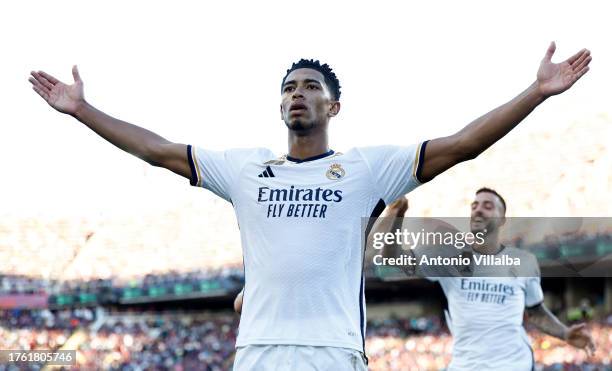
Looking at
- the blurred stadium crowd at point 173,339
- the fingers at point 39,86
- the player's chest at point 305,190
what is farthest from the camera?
the blurred stadium crowd at point 173,339

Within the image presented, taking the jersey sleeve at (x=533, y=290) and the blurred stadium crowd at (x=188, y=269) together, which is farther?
the blurred stadium crowd at (x=188, y=269)

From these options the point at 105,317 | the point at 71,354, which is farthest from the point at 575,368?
the point at 105,317

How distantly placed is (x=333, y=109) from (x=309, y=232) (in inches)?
34.3

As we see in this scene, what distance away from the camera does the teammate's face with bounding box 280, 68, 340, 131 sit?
4785 mm

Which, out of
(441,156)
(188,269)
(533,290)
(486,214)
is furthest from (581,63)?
(188,269)

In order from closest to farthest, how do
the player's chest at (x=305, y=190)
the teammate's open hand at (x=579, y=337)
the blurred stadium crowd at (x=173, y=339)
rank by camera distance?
the player's chest at (x=305, y=190) → the teammate's open hand at (x=579, y=337) → the blurred stadium crowd at (x=173, y=339)

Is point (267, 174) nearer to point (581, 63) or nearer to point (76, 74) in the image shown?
point (76, 74)

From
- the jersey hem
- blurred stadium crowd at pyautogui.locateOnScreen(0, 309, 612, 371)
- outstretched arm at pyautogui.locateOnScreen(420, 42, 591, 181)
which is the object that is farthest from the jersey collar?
blurred stadium crowd at pyautogui.locateOnScreen(0, 309, 612, 371)

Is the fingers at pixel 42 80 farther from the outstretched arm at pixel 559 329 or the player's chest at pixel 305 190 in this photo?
the outstretched arm at pixel 559 329

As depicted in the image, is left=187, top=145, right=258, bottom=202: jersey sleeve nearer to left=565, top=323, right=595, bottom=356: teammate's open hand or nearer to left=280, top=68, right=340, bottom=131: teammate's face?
left=280, top=68, right=340, bottom=131: teammate's face

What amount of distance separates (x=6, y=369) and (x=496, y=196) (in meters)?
23.5

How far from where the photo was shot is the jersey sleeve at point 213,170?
484 centimetres

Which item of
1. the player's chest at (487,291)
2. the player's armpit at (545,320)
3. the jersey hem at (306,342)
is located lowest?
the jersey hem at (306,342)

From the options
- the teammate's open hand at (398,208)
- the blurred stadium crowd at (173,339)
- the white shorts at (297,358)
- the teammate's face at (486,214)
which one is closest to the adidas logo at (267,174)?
the white shorts at (297,358)
